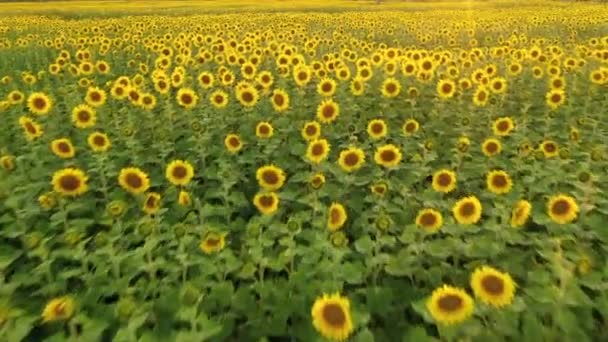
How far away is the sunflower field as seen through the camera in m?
2.81

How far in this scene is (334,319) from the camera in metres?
2.45

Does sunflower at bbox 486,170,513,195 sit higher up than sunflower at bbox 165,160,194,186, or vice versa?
sunflower at bbox 165,160,194,186

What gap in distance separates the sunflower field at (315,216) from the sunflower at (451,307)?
0.04 feet

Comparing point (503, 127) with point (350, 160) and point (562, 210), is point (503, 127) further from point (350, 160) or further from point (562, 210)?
point (562, 210)

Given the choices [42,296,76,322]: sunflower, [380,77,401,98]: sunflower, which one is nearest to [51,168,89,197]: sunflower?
[42,296,76,322]: sunflower

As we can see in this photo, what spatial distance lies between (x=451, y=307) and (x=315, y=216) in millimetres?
1770

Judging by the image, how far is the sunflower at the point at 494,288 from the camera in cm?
263

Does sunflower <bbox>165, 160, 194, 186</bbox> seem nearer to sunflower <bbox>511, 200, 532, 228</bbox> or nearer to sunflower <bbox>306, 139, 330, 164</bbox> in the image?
sunflower <bbox>306, 139, 330, 164</bbox>

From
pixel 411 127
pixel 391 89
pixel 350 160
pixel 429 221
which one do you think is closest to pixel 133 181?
pixel 350 160

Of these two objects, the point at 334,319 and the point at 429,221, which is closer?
the point at 334,319

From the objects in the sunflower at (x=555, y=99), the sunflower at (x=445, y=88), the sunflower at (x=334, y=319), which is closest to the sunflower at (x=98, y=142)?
the sunflower at (x=334, y=319)

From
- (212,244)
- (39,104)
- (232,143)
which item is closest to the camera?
(212,244)

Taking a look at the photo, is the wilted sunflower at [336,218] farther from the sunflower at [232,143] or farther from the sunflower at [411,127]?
the sunflower at [411,127]

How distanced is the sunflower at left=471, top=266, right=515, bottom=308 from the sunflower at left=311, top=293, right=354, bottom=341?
Answer: 725mm
